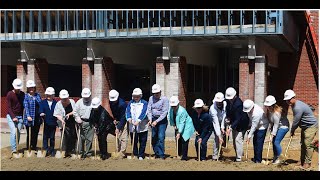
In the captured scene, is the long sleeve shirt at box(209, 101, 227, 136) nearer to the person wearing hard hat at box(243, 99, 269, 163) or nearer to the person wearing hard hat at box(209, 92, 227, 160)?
the person wearing hard hat at box(209, 92, 227, 160)

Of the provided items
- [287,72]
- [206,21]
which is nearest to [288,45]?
[287,72]

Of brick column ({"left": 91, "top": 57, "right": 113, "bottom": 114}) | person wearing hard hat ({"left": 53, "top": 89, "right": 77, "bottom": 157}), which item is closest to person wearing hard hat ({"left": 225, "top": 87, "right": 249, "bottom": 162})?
person wearing hard hat ({"left": 53, "top": 89, "right": 77, "bottom": 157})

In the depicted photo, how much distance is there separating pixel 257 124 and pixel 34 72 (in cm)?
1104

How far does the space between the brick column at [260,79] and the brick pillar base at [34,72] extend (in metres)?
8.24

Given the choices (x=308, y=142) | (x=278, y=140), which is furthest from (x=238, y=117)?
(x=308, y=142)

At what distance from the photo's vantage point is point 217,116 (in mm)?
8992

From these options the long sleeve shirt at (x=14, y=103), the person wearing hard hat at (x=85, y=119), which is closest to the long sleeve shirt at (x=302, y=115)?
the person wearing hard hat at (x=85, y=119)

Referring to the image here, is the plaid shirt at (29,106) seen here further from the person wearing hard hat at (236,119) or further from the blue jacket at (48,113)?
the person wearing hard hat at (236,119)

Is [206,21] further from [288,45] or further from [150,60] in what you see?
[150,60]

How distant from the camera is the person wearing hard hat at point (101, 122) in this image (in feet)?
30.2

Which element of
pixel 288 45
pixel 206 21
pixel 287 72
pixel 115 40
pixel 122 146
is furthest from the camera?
pixel 287 72

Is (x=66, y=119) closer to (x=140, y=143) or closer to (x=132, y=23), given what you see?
(x=140, y=143)

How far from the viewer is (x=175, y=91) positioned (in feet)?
50.0

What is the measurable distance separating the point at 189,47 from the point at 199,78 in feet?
13.1
